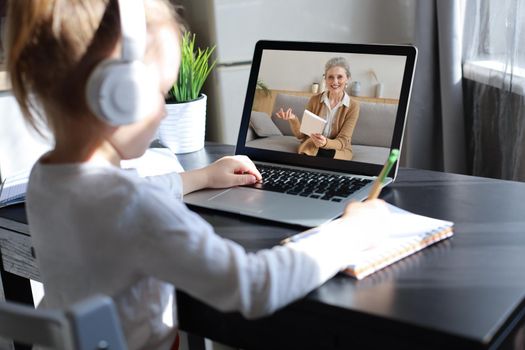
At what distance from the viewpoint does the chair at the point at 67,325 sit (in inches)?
23.7

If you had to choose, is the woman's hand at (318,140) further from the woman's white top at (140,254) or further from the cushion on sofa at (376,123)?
the woman's white top at (140,254)

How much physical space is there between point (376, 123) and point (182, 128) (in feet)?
1.70

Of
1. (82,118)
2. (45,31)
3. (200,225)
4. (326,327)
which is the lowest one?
(326,327)

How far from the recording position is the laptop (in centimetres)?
111

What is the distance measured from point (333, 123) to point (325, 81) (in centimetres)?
9

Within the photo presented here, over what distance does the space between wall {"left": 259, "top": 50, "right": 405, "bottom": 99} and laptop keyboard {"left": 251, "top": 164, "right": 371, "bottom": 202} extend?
165 millimetres

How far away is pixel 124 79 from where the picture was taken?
751 millimetres

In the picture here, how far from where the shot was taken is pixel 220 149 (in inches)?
61.8

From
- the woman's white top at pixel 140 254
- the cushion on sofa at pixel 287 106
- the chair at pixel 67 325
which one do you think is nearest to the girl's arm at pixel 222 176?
the cushion on sofa at pixel 287 106

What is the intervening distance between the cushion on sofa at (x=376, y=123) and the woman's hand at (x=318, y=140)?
7 cm

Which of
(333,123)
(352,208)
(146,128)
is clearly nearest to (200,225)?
(146,128)

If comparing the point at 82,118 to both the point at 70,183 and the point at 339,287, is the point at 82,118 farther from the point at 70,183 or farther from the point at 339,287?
the point at 339,287

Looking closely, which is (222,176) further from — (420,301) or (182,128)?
(420,301)

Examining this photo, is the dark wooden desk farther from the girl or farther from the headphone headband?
the headphone headband
